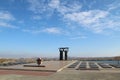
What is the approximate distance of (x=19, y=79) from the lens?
17250 mm

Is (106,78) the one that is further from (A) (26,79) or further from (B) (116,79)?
(A) (26,79)

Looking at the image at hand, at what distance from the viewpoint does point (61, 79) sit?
57.0ft

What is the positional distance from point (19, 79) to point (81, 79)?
4695 millimetres

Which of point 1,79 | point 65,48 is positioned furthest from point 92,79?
point 65,48

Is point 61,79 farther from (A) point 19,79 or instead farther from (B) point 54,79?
(A) point 19,79

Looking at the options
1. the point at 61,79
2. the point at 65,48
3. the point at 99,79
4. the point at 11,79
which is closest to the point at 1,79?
the point at 11,79

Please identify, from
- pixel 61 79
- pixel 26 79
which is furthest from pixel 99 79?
pixel 26 79

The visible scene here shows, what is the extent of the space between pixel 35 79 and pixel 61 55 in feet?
148

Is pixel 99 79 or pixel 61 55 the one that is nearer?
pixel 99 79

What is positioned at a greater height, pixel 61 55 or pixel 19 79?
pixel 61 55

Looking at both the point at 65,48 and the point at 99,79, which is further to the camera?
the point at 65,48

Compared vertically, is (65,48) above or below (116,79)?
above

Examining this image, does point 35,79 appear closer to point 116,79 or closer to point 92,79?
point 92,79

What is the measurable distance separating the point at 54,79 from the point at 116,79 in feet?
15.4
